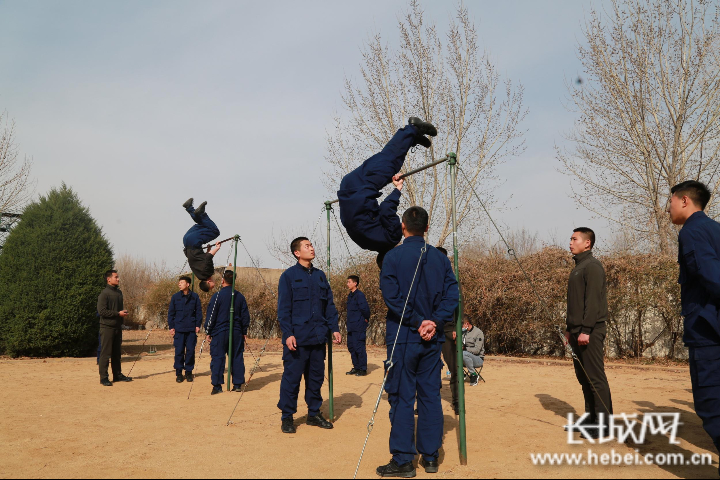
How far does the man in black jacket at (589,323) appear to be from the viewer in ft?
15.9

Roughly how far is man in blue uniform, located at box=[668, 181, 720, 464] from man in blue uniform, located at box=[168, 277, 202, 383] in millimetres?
7951

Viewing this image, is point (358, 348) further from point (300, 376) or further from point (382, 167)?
point (382, 167)

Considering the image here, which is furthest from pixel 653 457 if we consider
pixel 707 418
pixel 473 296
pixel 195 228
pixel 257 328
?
pixel 257 328

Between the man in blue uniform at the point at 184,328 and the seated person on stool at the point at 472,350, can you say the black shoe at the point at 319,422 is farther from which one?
the man in blue uniform at the point at 184,328

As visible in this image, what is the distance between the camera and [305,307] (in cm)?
581

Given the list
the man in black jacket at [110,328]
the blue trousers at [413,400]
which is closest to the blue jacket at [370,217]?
the blue trousers at [413,400]

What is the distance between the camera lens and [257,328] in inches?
811

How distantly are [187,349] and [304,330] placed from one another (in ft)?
15.6

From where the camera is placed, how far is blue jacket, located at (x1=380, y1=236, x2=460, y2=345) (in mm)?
4070

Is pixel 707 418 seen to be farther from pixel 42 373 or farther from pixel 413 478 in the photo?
pixel 42 373

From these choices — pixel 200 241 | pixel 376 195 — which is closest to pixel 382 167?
pixel 376 195

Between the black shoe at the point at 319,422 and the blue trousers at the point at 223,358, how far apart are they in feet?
8.99

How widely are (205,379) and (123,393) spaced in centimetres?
177

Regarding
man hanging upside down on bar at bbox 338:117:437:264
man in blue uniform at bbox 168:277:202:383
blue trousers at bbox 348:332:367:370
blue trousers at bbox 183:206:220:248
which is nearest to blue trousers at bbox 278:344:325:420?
man hanging upside down on bar at bbox 338:117:437:264
